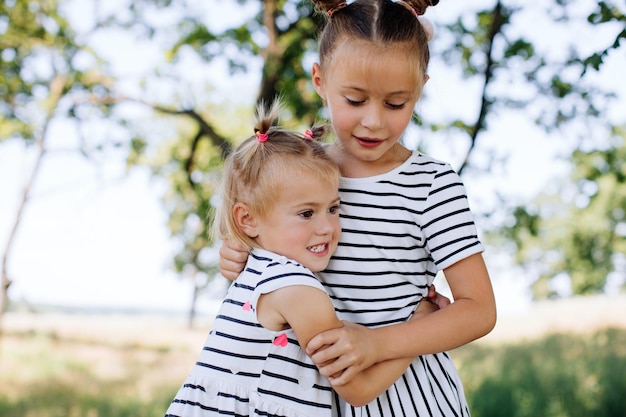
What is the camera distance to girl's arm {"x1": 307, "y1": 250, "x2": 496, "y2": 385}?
5.74 ft

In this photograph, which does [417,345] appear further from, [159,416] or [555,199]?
[555,199]

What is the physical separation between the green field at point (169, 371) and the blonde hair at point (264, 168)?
6.08 meters

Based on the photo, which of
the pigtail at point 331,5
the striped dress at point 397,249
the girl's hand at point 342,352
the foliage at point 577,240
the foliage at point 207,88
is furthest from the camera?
the foliage at point 577,240

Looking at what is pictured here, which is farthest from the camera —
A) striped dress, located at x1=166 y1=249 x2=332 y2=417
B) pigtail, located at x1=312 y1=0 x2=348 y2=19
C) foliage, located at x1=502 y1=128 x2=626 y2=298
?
A: foliage, located at x1=502 y1=128 x2=626 y2=298

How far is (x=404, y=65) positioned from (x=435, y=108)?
0.70 metres

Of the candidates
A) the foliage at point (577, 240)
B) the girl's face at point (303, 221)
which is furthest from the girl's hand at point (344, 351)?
the foliage at point (577, 240)

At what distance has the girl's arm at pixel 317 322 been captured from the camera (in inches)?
69.5

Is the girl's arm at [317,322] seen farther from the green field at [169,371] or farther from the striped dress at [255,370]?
the green field at [169,371]

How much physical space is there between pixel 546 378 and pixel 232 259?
7211mm

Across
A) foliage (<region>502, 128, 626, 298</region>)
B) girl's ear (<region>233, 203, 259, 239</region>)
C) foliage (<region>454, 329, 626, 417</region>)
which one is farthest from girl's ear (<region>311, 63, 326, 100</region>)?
foliage (<region>502, 128, 626, 298</region>)

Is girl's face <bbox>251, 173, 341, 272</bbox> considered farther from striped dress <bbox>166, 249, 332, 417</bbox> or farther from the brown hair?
the brown hair

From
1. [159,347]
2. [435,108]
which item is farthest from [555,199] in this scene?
[435,108]

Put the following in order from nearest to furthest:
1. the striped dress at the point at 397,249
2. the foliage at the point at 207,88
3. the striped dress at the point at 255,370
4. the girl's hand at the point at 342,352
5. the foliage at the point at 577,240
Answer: the girl's hand at the point at 342,352, the striped dress at the point at 255,370, the striped dress at the point at 397,249, the foliage at the point at 207,88, the foliage at the point at 577,240

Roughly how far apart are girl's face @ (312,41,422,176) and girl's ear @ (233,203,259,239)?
0.34 metres
